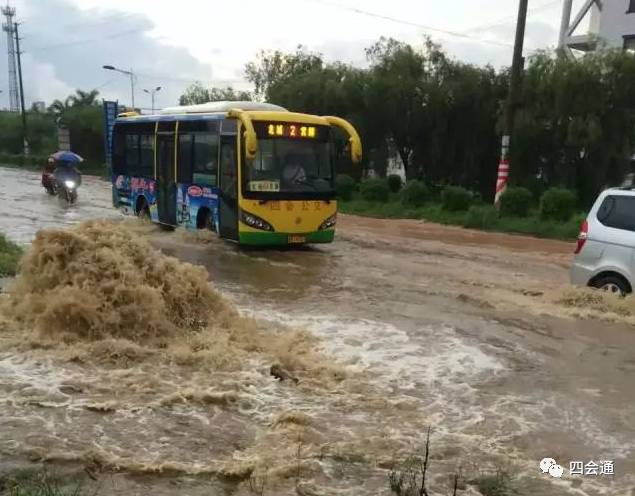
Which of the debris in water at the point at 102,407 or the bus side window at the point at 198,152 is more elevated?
the bus side window at the point at 198,152

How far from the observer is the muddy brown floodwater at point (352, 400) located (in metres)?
4.55

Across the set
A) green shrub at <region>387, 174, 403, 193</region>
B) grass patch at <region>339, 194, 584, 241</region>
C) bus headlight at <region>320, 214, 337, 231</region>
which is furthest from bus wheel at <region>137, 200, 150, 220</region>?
green shrub at <region>387, 174, 403, 193</region>

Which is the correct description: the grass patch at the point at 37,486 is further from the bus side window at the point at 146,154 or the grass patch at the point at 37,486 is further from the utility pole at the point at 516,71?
the utility pole at the point at 516,71

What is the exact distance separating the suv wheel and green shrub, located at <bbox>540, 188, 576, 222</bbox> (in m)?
10.5

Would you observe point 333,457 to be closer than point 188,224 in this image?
Yes

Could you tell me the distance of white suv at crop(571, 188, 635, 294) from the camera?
8.48 metres

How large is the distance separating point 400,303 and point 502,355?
2409 mm

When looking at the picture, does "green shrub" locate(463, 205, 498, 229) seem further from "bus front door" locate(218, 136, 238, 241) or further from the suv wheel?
the suv wheel

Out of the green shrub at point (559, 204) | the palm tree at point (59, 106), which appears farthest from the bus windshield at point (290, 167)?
the palm tree at point (59, 106)

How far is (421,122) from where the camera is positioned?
26094mm

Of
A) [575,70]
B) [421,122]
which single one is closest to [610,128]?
[575,70]

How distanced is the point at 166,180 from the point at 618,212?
975cm

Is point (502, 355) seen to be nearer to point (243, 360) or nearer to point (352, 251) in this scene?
point (243, 360)

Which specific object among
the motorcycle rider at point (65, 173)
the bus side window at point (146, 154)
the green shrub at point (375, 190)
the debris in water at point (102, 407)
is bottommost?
the debris in water at point (102, 407)
